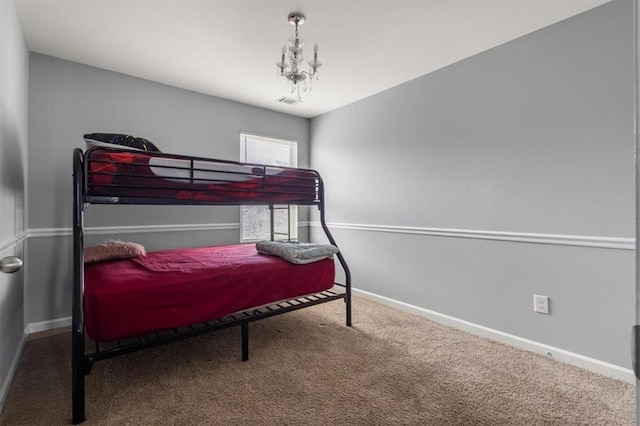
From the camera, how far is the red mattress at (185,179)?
1.75m

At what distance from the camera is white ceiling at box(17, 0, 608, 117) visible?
1972 millimetres

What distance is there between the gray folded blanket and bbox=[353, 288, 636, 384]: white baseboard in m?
1.10

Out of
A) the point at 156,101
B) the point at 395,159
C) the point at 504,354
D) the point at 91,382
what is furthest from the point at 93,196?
the point at 504,354

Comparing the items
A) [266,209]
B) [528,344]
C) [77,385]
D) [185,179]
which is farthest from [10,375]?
[528,344]

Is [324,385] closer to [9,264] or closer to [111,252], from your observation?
[9,264]

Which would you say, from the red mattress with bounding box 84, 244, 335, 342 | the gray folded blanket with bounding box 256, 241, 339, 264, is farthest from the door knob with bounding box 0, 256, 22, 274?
the gray folded blanket with bounding box 256, 241, 339, 264

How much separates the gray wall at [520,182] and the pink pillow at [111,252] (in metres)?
2.37

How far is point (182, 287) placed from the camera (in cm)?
182

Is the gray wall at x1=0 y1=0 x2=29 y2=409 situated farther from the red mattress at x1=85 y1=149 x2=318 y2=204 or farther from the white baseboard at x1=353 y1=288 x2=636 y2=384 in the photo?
the white baseboard at x1=353 y1=288 x2=636 y2=384

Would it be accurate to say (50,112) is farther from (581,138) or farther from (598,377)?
(598,377)

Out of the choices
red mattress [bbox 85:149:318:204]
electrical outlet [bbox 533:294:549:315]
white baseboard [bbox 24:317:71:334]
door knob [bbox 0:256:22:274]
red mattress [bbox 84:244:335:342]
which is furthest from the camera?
white baseboard [bbox 24:317:71:334]

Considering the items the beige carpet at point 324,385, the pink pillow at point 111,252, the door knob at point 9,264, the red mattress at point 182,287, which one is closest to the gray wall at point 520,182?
the beige carpet at point 324,385

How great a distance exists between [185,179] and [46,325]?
2.02 m

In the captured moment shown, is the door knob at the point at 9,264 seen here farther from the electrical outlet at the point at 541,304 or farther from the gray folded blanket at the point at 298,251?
the electrical outlet at the point at 541,304
